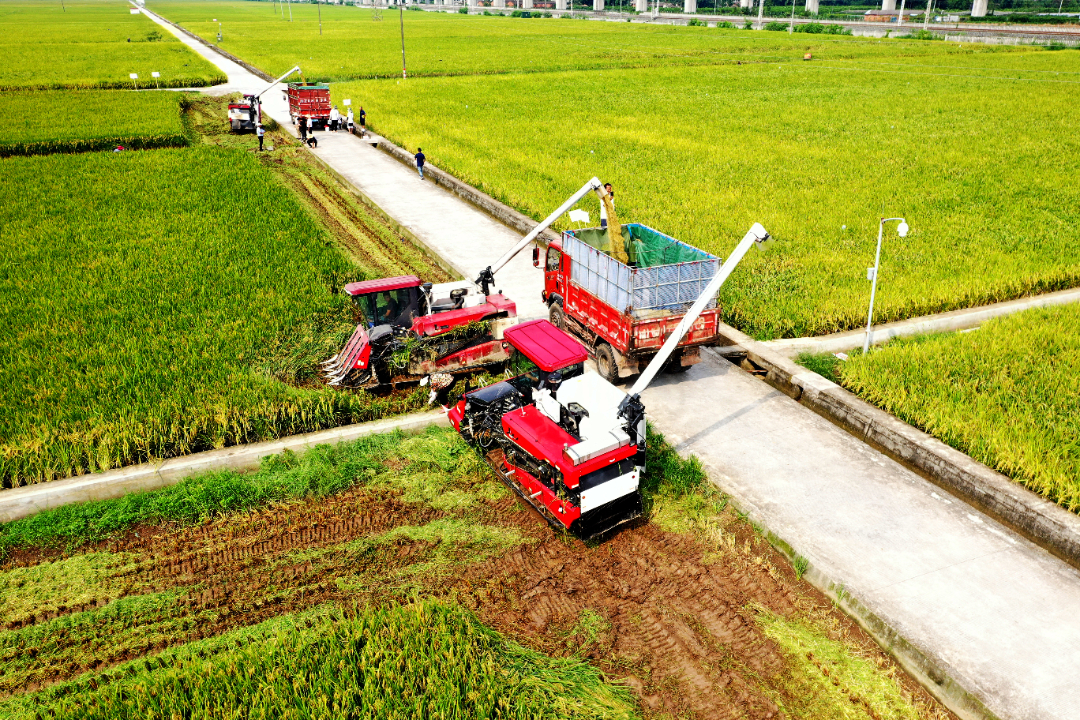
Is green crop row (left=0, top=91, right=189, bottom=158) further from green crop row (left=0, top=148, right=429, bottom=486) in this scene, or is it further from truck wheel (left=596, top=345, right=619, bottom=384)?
truck wheel (left=596, top=345, right=619, bottom=384)

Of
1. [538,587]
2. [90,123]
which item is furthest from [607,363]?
[90,123]

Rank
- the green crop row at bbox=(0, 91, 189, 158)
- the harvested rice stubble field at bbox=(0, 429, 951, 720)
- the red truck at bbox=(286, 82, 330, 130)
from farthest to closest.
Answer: the red truck at bbox=(286, 82, 330, 130)
the green crop row at bbox=(0, 91, 189, 158)
the harvested rice stubble field at bbox=(0, 429, 951, 720)

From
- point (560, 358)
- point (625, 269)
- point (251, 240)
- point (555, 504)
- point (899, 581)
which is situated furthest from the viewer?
point (251, 240)

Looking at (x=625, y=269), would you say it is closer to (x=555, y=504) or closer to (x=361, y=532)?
(x=555, y=504)

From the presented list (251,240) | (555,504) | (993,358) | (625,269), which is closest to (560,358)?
(555,504)

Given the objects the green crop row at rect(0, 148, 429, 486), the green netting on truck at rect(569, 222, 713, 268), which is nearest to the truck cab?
the green crop row at rect(0, 148, 429, 486)
